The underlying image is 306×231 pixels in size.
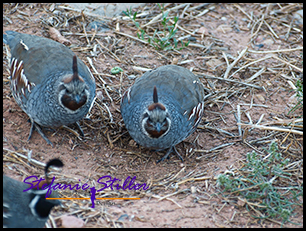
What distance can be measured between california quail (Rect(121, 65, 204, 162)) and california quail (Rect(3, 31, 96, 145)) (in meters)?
0.68

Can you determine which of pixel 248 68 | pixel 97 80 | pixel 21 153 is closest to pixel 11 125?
pixel 21 153

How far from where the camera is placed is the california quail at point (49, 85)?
512 centimetres

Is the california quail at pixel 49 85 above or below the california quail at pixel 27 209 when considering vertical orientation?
above

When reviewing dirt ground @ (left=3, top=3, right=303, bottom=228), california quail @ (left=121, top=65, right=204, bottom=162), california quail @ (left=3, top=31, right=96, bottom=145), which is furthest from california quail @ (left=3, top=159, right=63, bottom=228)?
california quail @ (left=121, top=65, right=204, bottom=162)

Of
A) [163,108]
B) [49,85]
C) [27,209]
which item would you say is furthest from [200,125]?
[27,209]

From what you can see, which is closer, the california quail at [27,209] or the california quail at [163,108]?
the california quail at [27,209]

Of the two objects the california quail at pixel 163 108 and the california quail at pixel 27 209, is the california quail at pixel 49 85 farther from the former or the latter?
the california quail at pixel 27 209

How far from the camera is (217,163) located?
210 inches

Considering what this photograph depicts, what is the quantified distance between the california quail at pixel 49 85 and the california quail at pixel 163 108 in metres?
0.68

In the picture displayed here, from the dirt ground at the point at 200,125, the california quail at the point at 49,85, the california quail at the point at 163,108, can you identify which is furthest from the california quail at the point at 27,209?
the california quail at the point at 163,108

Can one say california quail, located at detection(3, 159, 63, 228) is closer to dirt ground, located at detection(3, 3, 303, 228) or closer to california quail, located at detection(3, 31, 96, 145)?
dirt ground, located at detection(3, 3, 303, 228)

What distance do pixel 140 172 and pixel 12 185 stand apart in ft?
6.44

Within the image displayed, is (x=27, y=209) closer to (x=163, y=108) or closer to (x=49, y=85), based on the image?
(x=49, y=85)

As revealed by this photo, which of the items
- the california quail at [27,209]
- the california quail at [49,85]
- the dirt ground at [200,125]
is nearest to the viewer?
the california quail at [27,209]
